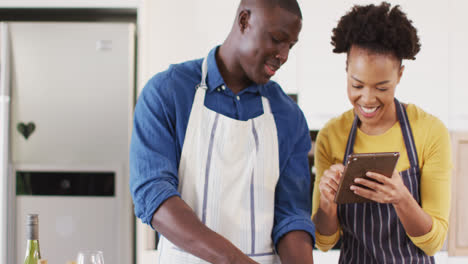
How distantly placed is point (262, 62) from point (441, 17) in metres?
1.44

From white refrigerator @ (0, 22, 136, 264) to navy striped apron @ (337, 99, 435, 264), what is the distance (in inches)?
47.4

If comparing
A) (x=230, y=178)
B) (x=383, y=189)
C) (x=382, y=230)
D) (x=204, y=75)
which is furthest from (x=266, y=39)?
(x=382, y=230)

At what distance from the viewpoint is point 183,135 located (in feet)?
3.70

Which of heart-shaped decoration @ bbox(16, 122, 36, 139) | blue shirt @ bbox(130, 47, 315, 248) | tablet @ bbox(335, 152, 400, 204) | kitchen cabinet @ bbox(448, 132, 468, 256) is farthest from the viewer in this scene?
heart-shaped decoration @ bbox(16, 122, 36, 139)

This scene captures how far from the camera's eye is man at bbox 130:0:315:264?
106 cm

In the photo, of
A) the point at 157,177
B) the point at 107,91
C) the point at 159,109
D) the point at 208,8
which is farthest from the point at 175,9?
the point at 157,177

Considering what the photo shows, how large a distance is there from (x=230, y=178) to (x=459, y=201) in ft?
4.66

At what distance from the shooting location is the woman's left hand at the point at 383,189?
120 cm

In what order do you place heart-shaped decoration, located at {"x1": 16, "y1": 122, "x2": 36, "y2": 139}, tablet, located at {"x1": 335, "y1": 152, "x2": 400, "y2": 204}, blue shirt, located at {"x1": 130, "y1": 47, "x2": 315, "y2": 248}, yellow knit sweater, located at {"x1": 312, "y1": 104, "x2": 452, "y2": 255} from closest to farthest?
blue shirt, located at {"x1": 130, "y1": 47, "x2": 315, "y2": 248} < tablet, located at {"x1": 335, "y1": 152, "x2": 400, "y2": 204} < yellow knit sweater, located at {"x1": 312, "y1": 104, "x2": 452, "y2": 255} < heart-shaped decoration, located at {"x1": 16, "y1": 122, "x2": 36, "y2": 139}

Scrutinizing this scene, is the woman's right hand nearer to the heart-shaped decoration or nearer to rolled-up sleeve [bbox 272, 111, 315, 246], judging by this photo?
rolled-up sleeve [bbox 272, 111, 315, 246]

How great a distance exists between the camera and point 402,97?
2.25 m

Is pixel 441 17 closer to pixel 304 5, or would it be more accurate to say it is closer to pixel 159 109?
pixel 304 5

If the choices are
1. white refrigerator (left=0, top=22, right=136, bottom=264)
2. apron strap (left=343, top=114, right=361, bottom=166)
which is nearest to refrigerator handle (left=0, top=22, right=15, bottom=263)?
white refrigerator (left=0, top=22, right=136, bottom=264)

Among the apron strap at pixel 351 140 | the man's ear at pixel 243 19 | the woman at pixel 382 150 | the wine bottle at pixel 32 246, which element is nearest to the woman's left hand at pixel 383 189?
the woman at pixel 382 150
